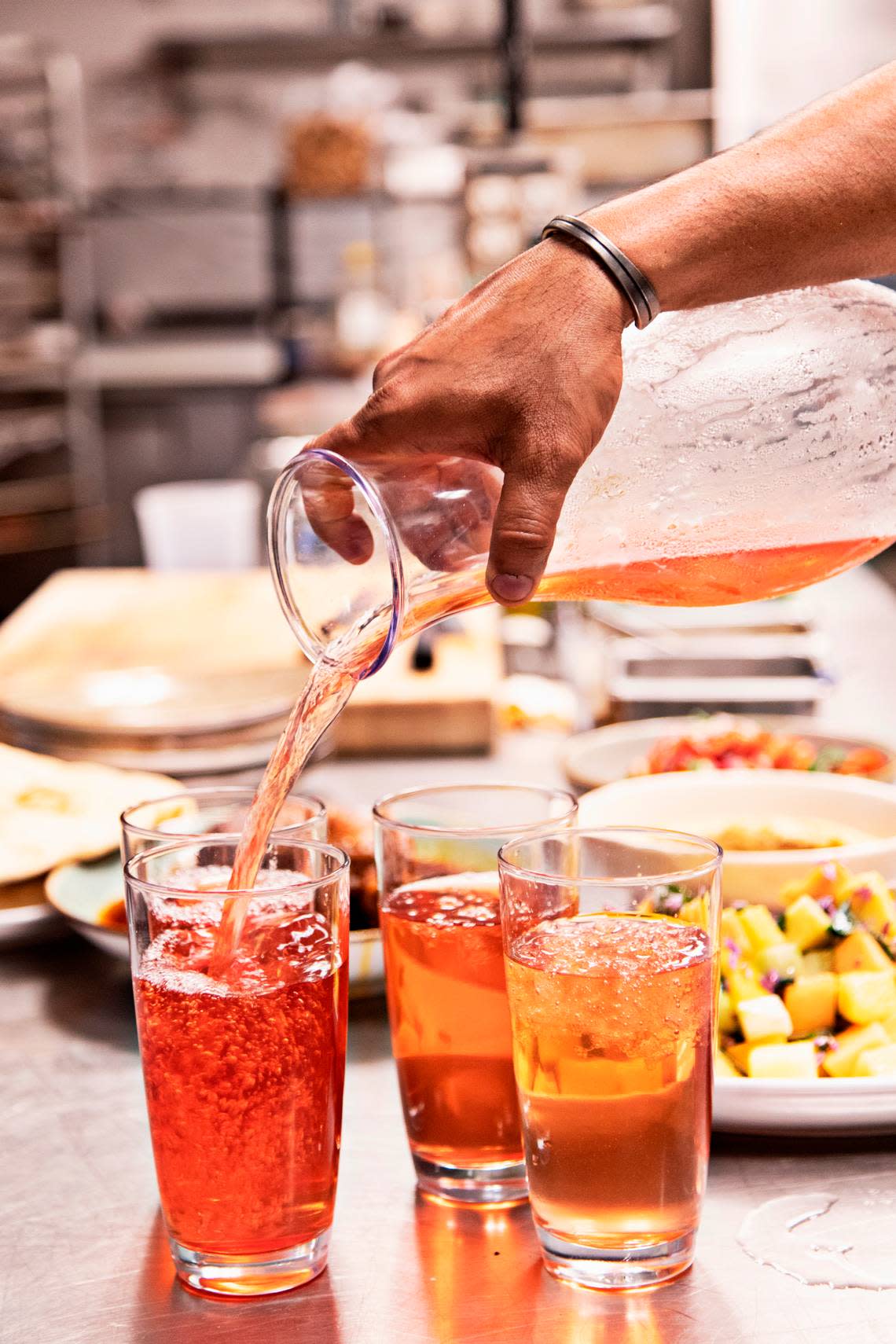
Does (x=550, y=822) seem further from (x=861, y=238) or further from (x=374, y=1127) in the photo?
(x=861, y=238)

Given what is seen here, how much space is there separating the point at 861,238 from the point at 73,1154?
0.74 m

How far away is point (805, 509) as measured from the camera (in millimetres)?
940

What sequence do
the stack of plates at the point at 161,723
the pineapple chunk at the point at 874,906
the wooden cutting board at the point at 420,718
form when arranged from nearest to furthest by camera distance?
the pineapple chunk at the point at 874,906 → the stack of plates at the point at 161,723 → the wooden cutting board at the point at 420,718

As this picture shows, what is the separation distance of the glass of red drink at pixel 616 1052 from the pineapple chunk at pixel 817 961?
24 cm

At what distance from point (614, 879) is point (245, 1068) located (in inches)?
8.3

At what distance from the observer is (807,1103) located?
90 cm

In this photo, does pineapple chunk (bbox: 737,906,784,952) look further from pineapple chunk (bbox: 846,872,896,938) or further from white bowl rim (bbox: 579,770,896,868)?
white bowl rim (bbox: 579,770,896,868)

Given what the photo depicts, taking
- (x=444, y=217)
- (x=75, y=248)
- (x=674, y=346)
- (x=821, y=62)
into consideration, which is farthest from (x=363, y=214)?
(x=674, y=346)

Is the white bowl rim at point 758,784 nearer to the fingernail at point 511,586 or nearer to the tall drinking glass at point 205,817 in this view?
the tall drinking glass at point 205,817

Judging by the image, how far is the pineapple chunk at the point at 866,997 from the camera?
0.97 meters

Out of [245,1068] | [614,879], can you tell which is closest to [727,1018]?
[614,879]

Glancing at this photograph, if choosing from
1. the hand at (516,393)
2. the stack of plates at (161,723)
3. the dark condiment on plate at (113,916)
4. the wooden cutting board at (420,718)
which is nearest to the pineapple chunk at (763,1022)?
the hand at (516,393)

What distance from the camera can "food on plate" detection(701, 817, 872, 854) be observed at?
3.99 ft

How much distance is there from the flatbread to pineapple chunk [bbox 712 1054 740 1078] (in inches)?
23.9
